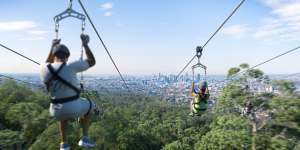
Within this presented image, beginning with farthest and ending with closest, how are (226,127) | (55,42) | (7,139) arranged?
(7,139) → (226,127) → (55,42)

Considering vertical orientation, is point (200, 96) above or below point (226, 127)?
above

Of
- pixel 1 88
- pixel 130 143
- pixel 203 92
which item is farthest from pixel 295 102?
pixel 1 88

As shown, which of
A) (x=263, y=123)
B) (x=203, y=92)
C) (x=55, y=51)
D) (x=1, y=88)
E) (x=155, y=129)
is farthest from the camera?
(x=1, y=88)

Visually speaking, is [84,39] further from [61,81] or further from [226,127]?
[226,127]

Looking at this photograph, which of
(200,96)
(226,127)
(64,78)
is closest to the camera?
(64,78)

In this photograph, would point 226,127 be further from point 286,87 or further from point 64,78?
point 64,78

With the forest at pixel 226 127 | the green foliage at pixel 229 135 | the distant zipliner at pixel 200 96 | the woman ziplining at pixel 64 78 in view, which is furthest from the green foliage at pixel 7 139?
the woman ziplining at pixel 64 78

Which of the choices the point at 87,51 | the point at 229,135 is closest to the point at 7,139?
the point at 229,135

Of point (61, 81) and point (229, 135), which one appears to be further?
point (229, 135)

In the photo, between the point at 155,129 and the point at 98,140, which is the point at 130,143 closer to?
the point at 98,140

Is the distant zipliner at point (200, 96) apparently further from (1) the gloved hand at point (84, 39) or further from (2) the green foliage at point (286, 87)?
(2) the green foliage at point (286, 87)

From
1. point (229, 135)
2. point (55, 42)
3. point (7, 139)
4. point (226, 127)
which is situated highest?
point (55, 42)
